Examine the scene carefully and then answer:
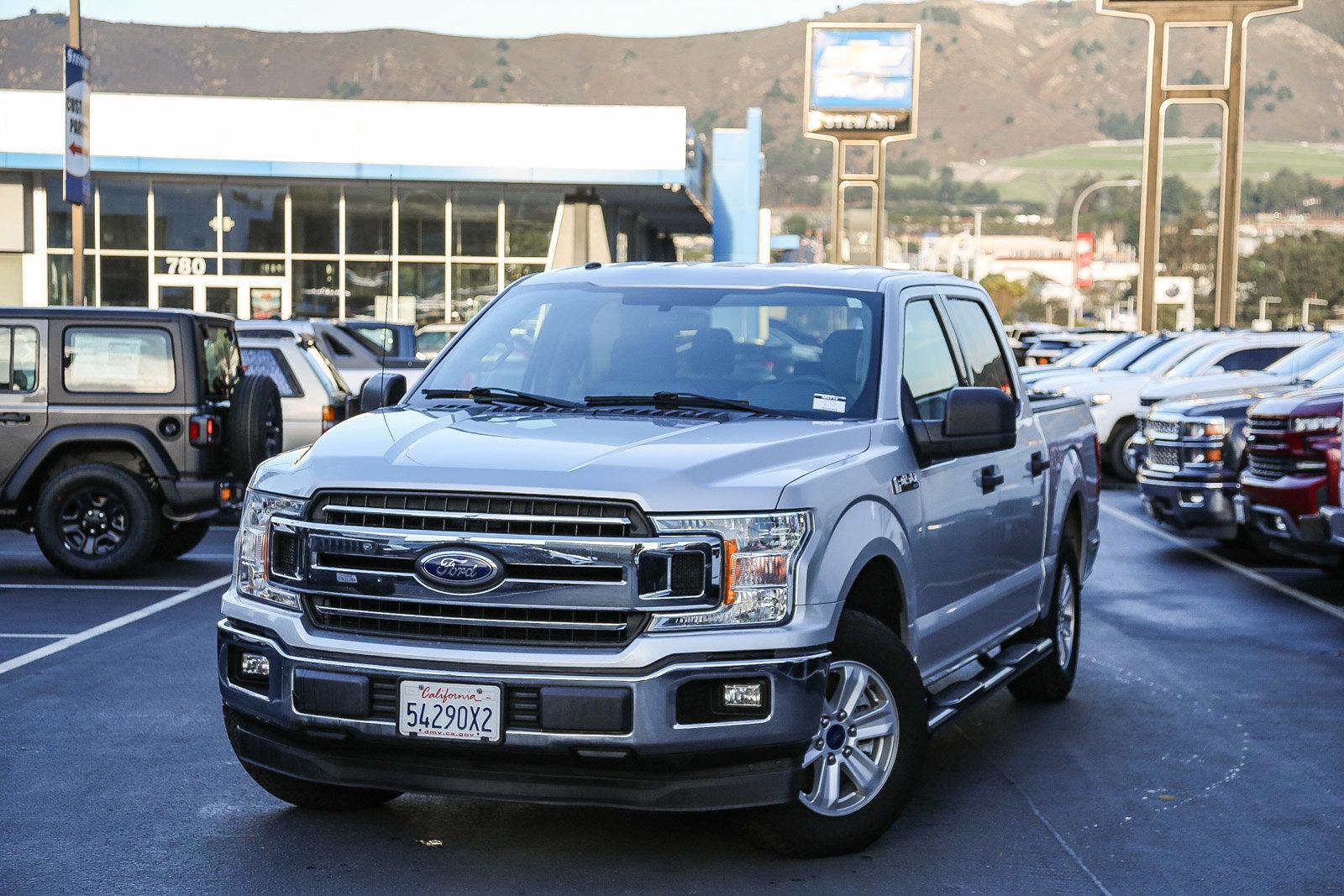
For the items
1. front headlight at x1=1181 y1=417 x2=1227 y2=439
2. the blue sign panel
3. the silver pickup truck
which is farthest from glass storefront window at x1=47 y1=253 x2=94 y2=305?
the blue sign panel

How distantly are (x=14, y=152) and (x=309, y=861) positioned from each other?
32816mm

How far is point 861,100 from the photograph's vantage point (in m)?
67.6

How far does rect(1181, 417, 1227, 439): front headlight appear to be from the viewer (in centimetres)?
1478

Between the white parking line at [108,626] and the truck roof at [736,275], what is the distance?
12.9ft

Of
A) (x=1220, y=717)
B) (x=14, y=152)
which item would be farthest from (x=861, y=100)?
(x=1220, y=717)

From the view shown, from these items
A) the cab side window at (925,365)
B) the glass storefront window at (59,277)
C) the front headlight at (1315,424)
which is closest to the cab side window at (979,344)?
the cab side window at (925,365)

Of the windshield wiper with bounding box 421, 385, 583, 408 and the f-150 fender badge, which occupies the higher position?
the windshield wiper with bounding box 421, 385, 583, 408

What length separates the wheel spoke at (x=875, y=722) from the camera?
224 inches

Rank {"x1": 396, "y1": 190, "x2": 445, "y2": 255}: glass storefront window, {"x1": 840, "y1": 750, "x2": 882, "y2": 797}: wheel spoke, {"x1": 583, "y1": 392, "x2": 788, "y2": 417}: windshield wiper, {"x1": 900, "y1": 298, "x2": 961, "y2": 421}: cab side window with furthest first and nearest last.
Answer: {"x1": 396, "y1": 190, "x2": 445, "y2": 255}: glass storefront window
{"x1": 900, "y1": 298, "x2": 961, "y2": 421}: cab side window
{"x1": 583, "y1": 392, "x2": 788, "y2": 417}: windshield wiper
{"x1": 840, "y1": 750, "x2": 882, "y2": 797}: wheel spoke

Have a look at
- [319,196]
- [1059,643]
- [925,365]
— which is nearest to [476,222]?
[319,196]

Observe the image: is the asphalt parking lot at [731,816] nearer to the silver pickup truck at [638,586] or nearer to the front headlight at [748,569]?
the silver pickup truck at [638,586]

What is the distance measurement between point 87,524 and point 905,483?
830 centimetres

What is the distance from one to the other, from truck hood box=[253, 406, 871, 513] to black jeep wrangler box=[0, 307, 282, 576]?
22.4 feet

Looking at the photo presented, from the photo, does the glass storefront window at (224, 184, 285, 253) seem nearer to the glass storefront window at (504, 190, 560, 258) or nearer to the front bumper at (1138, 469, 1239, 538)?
the glass storefront window at (504, 190, 560, 258)
